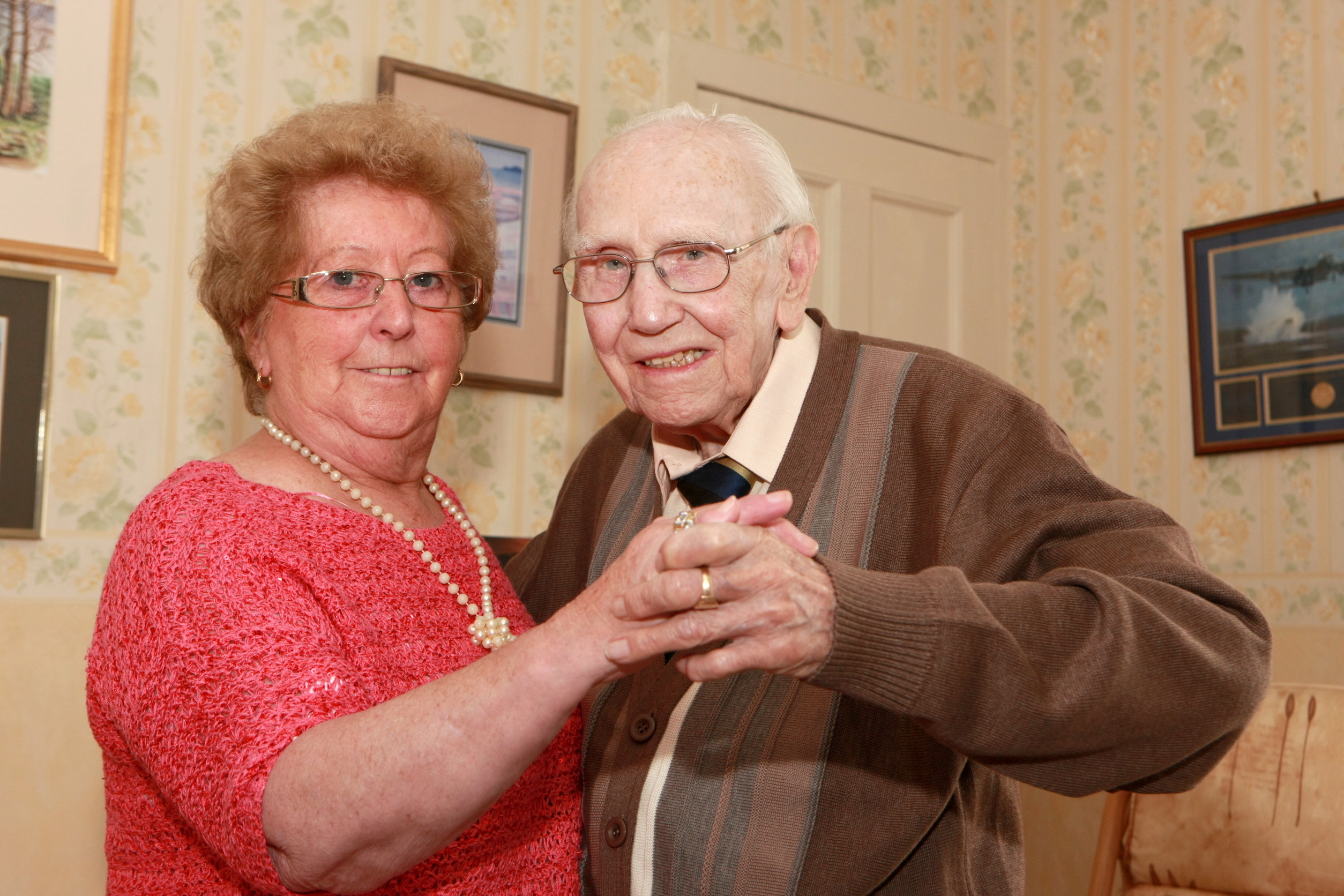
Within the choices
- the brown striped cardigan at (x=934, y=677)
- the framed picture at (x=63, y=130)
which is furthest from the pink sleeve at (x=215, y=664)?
the framed picture at (x=63, y=130)

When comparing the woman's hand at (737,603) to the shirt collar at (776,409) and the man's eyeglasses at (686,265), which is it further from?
the man's eyeglasses at (686,265)

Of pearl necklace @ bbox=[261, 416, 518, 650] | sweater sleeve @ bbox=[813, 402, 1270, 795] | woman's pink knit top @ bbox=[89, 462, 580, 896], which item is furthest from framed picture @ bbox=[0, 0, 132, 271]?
sweater sleeve @ bbox=[813, 402, 1270, 795]

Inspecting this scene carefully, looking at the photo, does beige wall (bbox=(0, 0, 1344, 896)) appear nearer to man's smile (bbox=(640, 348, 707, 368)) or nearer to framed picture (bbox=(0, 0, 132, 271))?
framed picture (bbox=(0, 0, 132, 271))

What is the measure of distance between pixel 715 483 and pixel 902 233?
2.06 metres

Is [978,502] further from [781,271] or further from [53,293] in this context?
[53,293]

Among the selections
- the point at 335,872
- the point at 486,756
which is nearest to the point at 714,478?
the point at 486,756

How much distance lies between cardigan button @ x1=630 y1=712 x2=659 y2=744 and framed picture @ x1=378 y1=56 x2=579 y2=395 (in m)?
1.23

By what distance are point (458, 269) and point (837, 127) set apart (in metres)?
1.90

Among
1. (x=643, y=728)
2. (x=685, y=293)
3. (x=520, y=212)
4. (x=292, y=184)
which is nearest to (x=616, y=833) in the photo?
(x=643, y=728)

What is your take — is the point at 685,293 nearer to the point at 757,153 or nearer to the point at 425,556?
the point at 757,153

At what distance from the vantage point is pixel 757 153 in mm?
1513

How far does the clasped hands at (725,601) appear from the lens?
1.05 meters

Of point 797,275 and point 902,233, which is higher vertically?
point 902,233

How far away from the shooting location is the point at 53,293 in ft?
6.81
